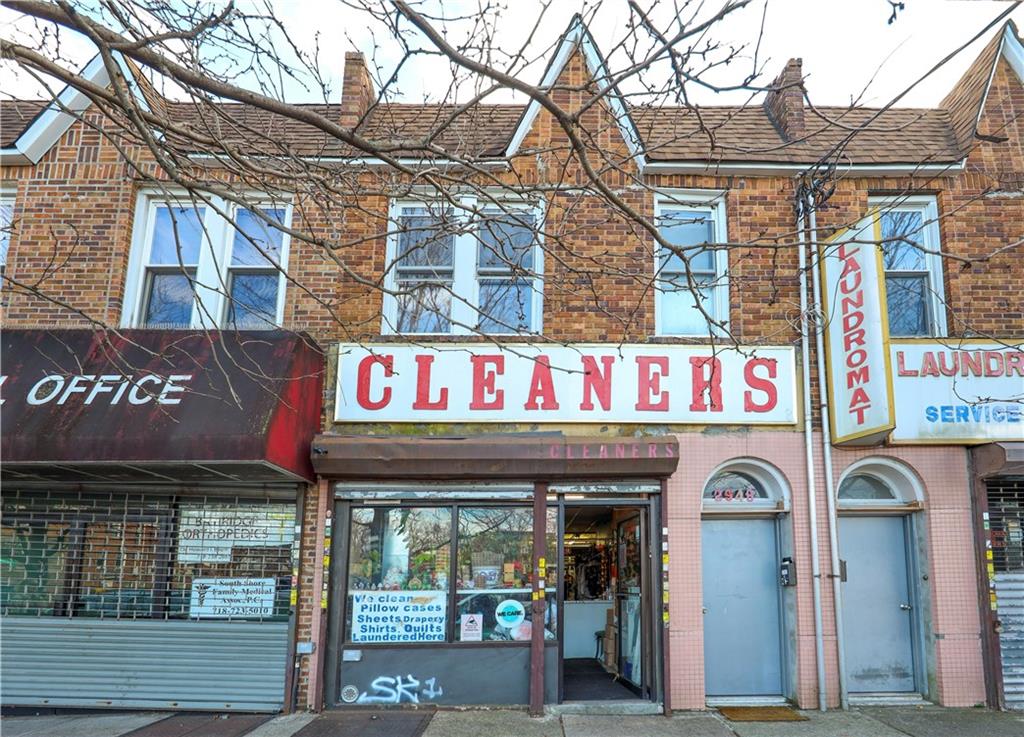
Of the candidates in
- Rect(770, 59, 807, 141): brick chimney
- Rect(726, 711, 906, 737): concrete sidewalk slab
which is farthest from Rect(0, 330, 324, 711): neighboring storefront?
Rect(770, 59, 807, 141): brick chimney

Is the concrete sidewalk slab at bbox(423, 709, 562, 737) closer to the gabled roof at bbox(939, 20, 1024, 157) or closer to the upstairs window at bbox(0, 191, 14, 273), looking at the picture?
the upstairs window at bbox(0, 191, 14, 273)

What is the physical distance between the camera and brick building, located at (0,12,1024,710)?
823 cm

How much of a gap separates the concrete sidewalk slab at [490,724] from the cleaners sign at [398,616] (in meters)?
0.84

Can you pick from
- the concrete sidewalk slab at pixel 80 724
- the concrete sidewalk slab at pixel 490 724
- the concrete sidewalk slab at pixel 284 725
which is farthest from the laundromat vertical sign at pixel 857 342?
the concrete sidewalk slab at pixel 80 724

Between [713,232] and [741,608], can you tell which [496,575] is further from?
[713,232]

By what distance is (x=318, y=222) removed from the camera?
926 centimetres

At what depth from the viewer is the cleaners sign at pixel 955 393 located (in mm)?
8547

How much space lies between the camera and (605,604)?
412 inches

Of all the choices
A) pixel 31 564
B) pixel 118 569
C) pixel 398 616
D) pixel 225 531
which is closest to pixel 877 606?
pixel 398 616

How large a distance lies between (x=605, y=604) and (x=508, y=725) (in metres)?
3.15

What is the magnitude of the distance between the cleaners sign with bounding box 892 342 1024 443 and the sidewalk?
2.91 meters

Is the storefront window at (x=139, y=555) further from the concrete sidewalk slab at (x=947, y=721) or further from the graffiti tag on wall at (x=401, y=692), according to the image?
the concrete sidewalk slab at (x=947, y=721)

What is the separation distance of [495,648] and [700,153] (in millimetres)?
6304

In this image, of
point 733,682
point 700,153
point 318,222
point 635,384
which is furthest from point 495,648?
point 700,153
